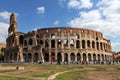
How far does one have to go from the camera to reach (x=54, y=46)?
245 feet

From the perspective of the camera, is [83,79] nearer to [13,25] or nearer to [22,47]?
[22,47]

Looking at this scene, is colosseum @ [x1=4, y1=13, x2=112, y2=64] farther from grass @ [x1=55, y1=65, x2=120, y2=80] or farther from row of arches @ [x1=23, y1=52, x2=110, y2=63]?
grass @ [x1=55, y1=65, x2=120, y2=80]

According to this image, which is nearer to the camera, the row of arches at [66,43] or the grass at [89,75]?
the grass at [89,75]

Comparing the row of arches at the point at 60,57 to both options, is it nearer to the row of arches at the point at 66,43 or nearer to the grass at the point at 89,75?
the row of arches at the point at 66,43

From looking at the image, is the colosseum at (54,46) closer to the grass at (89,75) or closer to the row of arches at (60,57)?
the row of arches at (60,57)

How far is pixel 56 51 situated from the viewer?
72688 mm

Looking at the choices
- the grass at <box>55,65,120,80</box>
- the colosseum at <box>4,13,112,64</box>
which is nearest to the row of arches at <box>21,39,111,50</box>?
the colosseum at <box>4,13,112,64</box>

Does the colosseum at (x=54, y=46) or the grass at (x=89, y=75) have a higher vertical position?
the colosseum at (x=54, y=46)

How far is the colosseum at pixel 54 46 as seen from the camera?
70812mm

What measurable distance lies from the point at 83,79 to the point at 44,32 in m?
42.9

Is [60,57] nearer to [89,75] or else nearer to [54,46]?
[54,46]

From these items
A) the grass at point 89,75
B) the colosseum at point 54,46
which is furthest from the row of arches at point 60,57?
the grass at point 89,75

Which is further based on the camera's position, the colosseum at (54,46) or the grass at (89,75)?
the colosseum at (54,46)

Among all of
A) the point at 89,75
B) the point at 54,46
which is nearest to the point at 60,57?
the point at 54,46
